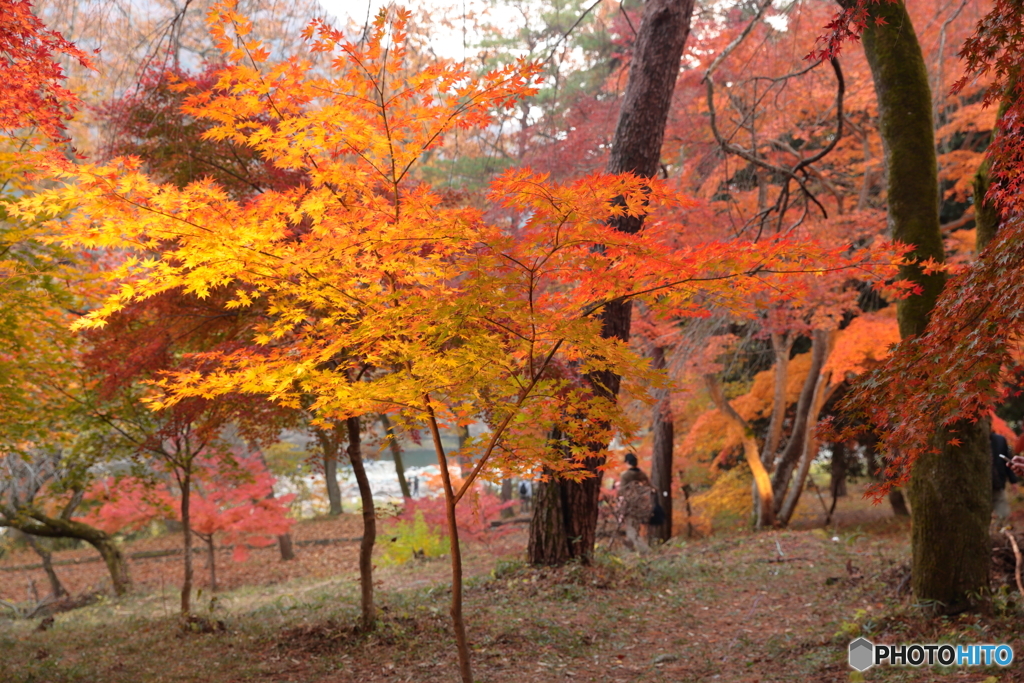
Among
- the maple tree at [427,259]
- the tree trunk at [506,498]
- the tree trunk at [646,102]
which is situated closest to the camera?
the maple tree at [427,259]

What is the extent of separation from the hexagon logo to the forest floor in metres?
0.08

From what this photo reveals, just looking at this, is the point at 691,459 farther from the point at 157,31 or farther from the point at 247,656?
the point at 157,31

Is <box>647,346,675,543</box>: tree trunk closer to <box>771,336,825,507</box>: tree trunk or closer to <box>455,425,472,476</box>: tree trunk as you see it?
<box>771,336,825,507</box>: tree trunk

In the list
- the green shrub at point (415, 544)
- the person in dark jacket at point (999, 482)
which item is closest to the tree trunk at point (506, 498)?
the green shrub at point (415, 544)

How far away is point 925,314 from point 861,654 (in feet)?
7.44

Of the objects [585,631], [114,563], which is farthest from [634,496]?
[114,563]

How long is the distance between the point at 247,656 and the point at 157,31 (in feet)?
15.5

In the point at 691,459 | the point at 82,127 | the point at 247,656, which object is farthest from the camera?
the point at 691,459

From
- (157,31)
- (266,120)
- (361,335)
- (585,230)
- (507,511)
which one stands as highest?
(157,31)

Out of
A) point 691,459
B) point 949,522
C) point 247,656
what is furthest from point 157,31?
point 691,459

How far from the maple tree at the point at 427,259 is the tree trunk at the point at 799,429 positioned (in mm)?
7624

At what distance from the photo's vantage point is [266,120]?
5.44 metres

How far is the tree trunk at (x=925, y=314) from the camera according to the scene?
14.9ft

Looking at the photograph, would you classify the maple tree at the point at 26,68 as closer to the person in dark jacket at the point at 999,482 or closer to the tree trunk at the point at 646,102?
the tree trunk at the point at 646,102
